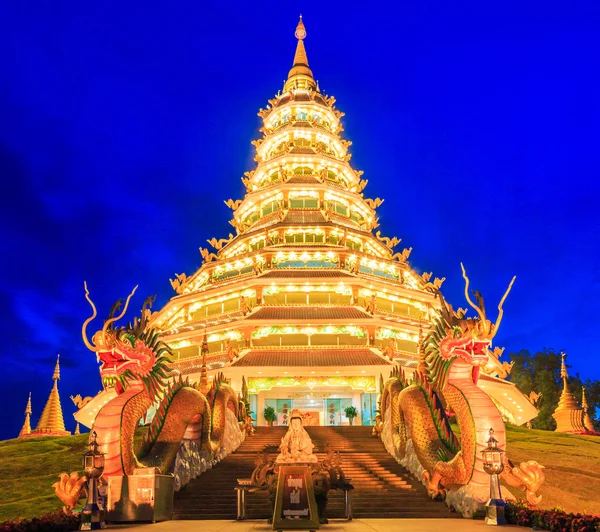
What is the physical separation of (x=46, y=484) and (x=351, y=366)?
15.1 metres

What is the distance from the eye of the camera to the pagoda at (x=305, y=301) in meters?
32.3

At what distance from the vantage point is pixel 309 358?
106 ft

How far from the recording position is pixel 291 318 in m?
33.7

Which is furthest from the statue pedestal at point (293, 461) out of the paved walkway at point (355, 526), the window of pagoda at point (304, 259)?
the window of pagoda at point (304, 259)

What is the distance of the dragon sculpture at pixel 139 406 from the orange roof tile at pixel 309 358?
11.4 metres

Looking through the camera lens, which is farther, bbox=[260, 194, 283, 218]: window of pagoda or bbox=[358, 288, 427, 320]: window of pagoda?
bbox=[260, 194, 283, 218]: window of pagoda

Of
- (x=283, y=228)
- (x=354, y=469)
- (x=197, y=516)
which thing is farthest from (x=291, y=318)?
(x=197, y=516)

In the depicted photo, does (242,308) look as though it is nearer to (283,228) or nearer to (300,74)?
(283,228)

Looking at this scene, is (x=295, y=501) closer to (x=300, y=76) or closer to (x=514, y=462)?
(x=514, y=462)

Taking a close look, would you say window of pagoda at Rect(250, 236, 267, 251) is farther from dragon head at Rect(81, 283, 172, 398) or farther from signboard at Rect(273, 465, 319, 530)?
signboard at Rect(273, 465, 319, 530)

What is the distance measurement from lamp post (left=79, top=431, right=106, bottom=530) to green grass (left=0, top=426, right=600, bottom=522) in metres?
5.08

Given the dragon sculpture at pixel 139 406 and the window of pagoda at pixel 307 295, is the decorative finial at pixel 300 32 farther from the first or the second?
the dragon sculpture at pixel 139 406

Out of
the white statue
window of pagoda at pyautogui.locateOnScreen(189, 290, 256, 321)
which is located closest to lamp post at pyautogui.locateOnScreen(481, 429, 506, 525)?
the white statue

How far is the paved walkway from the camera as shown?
43.0ft
